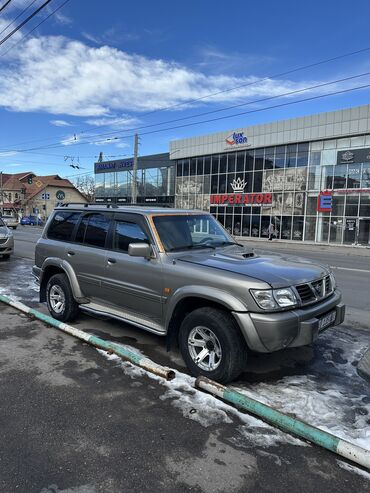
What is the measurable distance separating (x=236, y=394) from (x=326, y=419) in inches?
30.9

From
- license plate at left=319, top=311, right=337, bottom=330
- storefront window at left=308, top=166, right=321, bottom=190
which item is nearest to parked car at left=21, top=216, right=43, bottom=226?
storefront window at left=308, top=166, right=321, bottom=190

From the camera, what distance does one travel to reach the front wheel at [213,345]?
3.81 metres


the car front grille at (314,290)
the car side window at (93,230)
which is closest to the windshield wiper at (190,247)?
the car side window at (93,230)

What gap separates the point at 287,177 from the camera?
3531 centimetres

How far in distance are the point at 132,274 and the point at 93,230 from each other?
1.25 m

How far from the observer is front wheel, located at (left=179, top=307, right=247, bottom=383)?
3.81 metres

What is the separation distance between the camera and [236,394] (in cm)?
361

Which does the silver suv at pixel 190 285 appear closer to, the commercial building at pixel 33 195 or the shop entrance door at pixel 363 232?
the shop entrance door at pixel 363 232

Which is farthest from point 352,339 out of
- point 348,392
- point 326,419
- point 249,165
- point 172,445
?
point 249,165

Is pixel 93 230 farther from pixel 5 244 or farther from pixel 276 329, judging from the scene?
pixel 5 244

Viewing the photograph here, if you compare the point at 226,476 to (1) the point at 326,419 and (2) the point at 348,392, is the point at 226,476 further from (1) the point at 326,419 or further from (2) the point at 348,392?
(2) the point at 348,392

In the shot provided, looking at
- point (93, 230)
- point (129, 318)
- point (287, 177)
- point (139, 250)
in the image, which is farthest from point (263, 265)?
point (287, 177)

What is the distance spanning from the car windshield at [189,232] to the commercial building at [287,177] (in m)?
28.6

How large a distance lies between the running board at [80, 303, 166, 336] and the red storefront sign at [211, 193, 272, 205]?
32685mm
